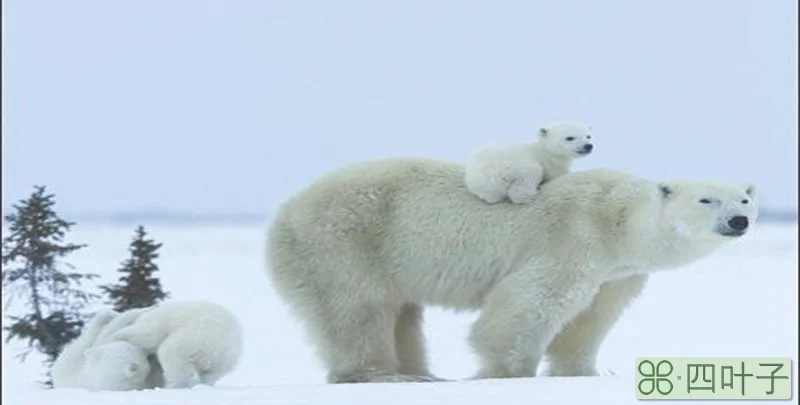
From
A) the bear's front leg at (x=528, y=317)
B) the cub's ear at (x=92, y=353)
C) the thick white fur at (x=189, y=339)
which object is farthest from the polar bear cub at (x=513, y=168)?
the cub's ear at (x=92, y=353)

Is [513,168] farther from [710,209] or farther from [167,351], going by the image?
[167,351]

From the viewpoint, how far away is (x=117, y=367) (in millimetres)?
8008

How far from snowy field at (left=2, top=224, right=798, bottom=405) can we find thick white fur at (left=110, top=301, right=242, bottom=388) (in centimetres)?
31

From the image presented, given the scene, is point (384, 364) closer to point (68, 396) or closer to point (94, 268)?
point (68, 396)

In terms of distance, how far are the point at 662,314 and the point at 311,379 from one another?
7.76m

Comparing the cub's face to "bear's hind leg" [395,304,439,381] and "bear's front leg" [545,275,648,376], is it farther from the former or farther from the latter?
"bear's hind leg" [395,304,439,381]

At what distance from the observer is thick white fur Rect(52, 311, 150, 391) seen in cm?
800

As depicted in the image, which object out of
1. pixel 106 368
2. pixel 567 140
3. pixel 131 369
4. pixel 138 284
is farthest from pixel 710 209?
pixel 138 284

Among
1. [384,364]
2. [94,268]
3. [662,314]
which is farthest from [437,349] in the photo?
[94,268]

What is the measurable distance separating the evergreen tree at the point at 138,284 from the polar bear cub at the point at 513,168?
375cm

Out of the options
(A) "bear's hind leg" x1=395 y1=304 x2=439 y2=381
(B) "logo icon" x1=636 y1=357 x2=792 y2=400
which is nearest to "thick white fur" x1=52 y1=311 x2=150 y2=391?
(A) "bear's hind leg" x1=395 y1=304 x2=439 y2=381

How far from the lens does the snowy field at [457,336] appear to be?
6867mm

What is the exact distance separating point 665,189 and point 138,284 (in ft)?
16.2

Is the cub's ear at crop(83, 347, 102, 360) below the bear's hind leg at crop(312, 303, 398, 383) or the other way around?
below
